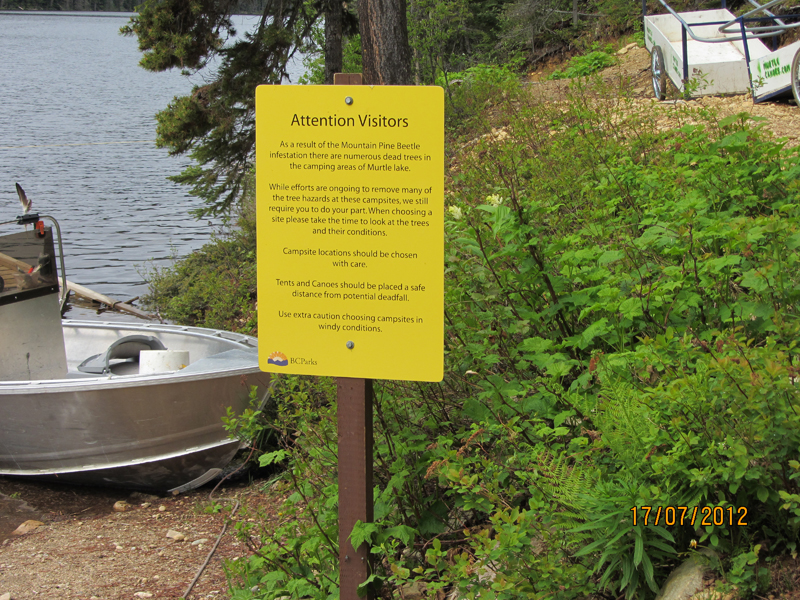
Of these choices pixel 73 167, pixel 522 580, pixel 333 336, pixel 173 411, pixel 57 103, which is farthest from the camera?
pixel 57 103

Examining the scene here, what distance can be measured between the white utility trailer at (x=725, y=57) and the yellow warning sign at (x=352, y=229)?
584 centimetres

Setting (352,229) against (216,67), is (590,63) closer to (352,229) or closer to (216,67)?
(216,67)

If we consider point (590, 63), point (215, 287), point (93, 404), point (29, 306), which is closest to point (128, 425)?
point (93, 404)

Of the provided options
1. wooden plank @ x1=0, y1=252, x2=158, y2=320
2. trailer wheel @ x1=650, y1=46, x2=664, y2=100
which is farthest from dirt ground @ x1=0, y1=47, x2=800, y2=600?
wooden plank @ x1=0, y1=252, x2=158, y2=320

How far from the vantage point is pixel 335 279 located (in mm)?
2355

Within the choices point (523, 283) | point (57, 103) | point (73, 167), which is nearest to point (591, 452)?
point (523, 283)

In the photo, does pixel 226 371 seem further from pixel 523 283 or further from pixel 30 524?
pixel 523 283

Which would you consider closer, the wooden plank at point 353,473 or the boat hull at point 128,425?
the wooden plank at point 353,473

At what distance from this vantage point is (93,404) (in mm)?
6285

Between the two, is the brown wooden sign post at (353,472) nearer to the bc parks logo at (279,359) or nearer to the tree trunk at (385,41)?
the bc parks logo at (279,359)

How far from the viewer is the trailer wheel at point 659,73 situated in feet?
34.7

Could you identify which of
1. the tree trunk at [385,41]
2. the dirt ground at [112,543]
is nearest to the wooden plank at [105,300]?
the dirt ground at [112,543]

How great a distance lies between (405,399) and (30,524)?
446cm
